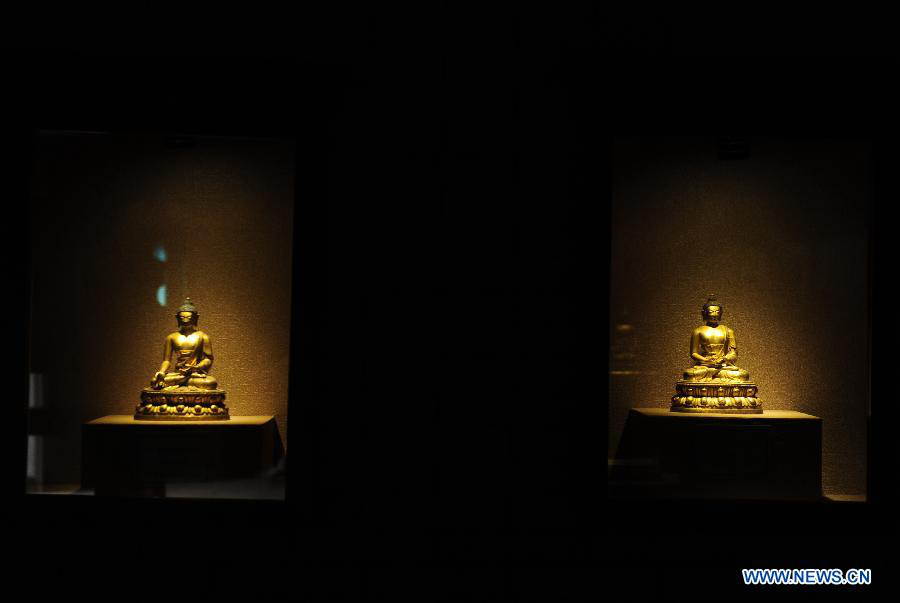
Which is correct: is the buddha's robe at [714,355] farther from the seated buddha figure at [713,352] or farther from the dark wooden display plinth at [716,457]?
the dark wooden display plinth at [716,457]

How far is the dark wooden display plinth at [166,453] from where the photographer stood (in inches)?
145

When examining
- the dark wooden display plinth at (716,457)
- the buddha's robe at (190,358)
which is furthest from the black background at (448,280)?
the buddha's robe at (190,358)

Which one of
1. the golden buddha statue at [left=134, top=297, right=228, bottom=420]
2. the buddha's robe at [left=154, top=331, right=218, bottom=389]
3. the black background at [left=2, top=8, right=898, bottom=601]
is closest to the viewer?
the black background at [left=2, top=8, right=898, bottom=601]

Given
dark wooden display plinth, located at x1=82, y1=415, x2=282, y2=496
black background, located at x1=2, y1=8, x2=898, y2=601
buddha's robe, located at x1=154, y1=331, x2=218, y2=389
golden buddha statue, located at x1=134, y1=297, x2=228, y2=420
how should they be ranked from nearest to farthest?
1. black background, located at x1=2, y1=8, x2=898, y2=601
2. dark wooden display plinth, located at x1=82, y1=415, x2=282, y2=496
3. golden buddha statue, located at x1=134, y1=297, x2=228, y2=420
4. buddha's robe, located at x1=154, y1=331, x2=218, y2=389

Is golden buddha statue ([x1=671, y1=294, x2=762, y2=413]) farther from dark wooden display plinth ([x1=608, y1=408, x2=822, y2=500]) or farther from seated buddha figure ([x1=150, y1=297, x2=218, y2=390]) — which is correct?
seated buddha figure ([x1=150, y1=297, x2=218, y2=390])

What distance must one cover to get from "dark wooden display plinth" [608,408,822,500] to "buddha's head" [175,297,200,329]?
6.45 ft

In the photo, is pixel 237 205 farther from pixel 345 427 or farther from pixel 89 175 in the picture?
pixel 345 427

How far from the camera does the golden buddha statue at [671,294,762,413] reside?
4.05 meters

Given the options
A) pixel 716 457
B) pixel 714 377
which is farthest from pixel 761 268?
pixel 716 457

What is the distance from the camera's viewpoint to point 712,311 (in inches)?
166

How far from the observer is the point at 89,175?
3.83 m

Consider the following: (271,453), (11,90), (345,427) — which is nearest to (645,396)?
(345,427)

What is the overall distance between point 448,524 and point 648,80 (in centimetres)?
188

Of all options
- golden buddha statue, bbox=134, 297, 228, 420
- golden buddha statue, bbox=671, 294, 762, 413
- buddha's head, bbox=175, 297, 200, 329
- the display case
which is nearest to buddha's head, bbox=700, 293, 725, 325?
golden buddha statue, bbox=671, 294, 762, 413
